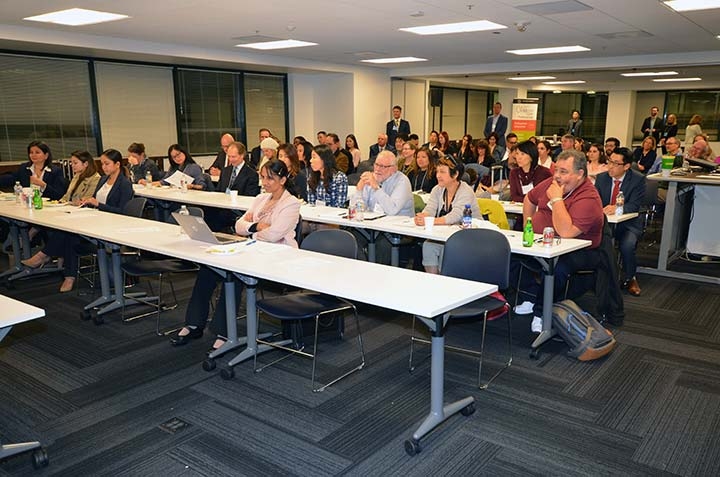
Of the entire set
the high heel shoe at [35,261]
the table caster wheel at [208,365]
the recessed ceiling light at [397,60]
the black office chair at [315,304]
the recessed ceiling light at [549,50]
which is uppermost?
the recessed ceiling light at [549,50]

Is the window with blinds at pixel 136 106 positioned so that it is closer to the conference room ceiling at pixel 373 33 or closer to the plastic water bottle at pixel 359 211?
the conference room ceiling at pixel 373 33

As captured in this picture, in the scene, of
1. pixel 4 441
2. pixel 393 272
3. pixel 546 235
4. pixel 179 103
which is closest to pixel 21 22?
pixel 179 103

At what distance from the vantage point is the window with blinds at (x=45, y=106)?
843cm

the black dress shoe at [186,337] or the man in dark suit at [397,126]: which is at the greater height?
the man in dark suit at [397,126]

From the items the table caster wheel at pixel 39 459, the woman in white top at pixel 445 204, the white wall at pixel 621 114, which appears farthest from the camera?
the white wall at pixel 621 114

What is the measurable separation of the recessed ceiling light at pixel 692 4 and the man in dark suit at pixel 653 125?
8350 mm

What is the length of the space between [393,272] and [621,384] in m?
1.61

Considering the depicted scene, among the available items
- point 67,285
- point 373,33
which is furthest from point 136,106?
point 67,285

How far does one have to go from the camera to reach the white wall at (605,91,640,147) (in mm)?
18953

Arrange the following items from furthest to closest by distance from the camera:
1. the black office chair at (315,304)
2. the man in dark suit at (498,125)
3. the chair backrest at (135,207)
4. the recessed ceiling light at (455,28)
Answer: the man in dark suit at (498,125), the recessed ceiling light at (455,28), the chair backrest at (135,207), the black office chair at (315,304)

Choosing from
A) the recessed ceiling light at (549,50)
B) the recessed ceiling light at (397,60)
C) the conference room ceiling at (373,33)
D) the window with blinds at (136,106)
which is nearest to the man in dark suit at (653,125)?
the conference room ceiling at (373,33)

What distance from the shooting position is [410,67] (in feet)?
40.4

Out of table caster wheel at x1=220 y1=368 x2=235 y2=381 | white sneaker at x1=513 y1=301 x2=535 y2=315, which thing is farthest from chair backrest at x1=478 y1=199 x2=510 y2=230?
table caster wheel at x1=220 y1=368 x2=235 y2=381

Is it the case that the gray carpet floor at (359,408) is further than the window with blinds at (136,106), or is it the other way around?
the window with blinds at (136,106)
